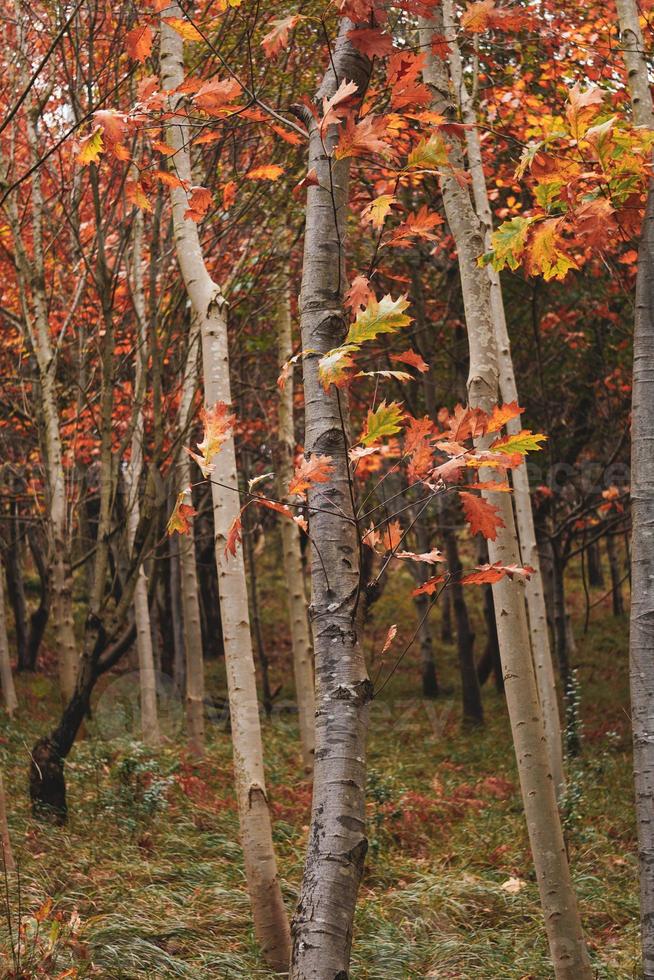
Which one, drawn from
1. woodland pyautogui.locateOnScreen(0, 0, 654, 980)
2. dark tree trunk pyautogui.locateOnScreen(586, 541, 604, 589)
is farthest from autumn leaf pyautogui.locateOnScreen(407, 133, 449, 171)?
dark tree trunk pyautogui.locateOnScreen(586, 541, 604, 589)

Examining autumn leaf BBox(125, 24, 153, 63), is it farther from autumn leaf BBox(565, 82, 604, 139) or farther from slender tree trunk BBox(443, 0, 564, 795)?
slender tree trunk BBox(443, 0, 564, 795)

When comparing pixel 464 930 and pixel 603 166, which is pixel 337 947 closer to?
pixel 603 166

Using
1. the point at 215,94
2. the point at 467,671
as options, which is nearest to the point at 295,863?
the point at 215,94

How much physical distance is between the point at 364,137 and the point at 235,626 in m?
2.93

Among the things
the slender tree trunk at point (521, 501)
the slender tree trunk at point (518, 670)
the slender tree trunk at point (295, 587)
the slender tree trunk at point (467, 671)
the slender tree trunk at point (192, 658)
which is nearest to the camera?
the slender tree trunk at point (518, 670)

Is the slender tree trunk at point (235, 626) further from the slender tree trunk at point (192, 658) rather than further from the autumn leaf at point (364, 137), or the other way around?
the slender tree trunk at point (192, 658)

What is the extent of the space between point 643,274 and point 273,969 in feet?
11.8

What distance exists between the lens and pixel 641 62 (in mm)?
4078

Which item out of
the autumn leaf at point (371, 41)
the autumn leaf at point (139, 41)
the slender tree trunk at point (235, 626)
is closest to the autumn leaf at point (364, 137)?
the autumn leaf at point (371, 41)

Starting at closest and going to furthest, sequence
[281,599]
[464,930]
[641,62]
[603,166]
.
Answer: [603,166] < [641,62] < [464,930] < [281,599]

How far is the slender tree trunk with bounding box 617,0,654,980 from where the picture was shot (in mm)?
2611

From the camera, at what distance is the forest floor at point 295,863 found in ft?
13.7

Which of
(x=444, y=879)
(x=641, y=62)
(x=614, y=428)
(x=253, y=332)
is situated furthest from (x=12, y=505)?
(x=641, y=62)

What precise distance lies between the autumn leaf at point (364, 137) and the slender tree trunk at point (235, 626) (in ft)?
6.07
